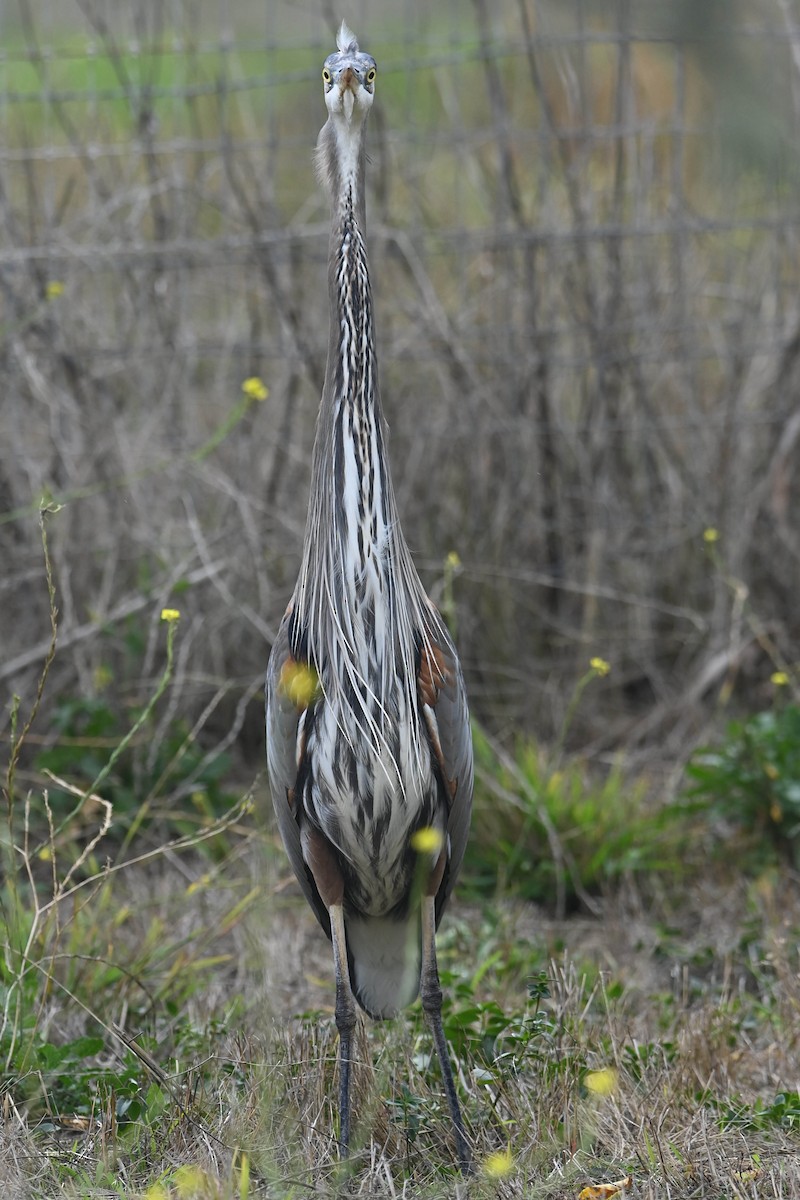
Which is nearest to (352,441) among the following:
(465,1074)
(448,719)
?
(448,719)

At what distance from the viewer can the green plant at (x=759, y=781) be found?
4.75 metres

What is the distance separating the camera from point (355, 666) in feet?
10.9

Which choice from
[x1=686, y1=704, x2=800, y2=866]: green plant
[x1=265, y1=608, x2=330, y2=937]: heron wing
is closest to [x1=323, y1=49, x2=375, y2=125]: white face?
[x1=265, y1=608, x2=330, y2=937]: heron wing

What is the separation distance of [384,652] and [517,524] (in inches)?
109

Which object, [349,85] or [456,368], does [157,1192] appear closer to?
[349,85]

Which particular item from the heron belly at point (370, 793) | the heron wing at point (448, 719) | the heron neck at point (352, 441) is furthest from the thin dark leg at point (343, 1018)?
the heron neck at point (352, 441)

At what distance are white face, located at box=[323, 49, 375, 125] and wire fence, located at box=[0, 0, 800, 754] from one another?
2.22 m

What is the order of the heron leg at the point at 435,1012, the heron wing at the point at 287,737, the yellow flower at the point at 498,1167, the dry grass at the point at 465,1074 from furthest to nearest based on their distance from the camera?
the heron wing at the point at 287,737
the heron leg at the point at 435,1012
the dry grass at the point at 465,1074
the yellow flower at the point at 498,1167

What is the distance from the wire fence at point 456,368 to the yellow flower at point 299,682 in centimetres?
191

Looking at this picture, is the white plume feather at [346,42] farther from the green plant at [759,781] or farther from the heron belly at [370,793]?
the green plant at [759,781]

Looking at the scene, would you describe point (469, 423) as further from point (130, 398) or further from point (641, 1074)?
point (641, 1074)

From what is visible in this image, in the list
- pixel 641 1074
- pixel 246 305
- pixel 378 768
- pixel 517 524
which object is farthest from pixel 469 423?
pixel 641 1074

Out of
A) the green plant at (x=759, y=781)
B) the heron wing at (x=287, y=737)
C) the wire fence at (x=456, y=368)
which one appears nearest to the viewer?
the heron wing at (x=287, y=737)

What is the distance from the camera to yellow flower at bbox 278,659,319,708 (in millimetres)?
3254
